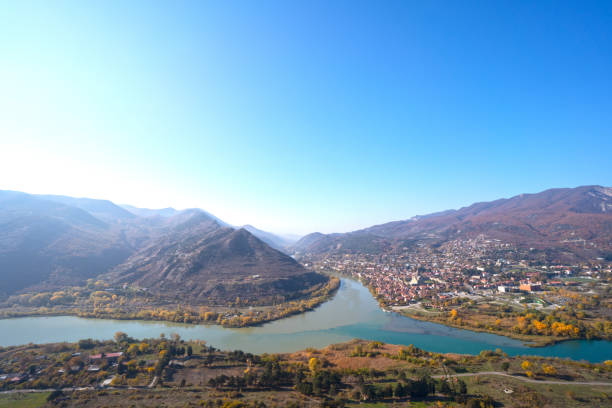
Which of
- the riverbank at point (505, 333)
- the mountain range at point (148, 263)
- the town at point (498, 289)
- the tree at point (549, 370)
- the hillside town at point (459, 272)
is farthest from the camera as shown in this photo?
the mountain range at point (148, 263)

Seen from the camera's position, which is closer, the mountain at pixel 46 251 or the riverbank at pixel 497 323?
the riverbank at pixel 497 323

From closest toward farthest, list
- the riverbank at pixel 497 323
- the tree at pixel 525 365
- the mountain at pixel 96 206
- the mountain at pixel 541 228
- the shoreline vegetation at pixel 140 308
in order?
1. the tree at pixel 525 365
2. the riverbank at pixel 497 323
3. the shoreline vegetation at pixel 140 308
4. the mountain at pixel 541 228
5. the mountain at pixel 96 206

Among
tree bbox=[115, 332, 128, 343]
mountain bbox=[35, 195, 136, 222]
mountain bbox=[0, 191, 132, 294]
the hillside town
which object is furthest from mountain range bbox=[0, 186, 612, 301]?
mountain bbox=[35, 195, 136, 222]

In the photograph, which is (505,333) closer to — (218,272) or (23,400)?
(23,400)

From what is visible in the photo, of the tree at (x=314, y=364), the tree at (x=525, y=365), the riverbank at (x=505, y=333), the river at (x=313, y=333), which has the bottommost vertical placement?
the river at (x=313, y=333)

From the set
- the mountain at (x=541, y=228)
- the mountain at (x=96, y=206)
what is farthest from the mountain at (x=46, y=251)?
the mountain at (x=541, y=228)

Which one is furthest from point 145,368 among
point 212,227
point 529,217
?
point 529,217

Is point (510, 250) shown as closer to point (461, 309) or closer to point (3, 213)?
point (461, 309)

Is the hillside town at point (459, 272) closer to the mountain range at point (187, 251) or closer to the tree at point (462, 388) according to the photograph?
the mountain range at point (187, 251)
